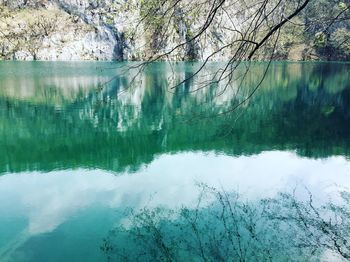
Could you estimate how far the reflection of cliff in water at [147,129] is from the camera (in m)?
21.4

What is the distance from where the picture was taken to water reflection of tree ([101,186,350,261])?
31.0 feet

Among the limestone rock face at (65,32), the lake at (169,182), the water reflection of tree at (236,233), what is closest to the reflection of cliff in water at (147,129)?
the lake at (169,182)

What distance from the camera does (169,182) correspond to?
53.0 feet

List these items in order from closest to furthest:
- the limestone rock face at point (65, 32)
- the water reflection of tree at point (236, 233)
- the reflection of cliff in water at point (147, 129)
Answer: the water reflection of tree at point (236, 233)
the reflection of cliff in water at point (147, 129)
the limestone rock face at point (65, 32)

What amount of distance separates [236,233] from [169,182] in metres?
6.04

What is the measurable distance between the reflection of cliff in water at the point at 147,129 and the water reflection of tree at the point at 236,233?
3.74 meters

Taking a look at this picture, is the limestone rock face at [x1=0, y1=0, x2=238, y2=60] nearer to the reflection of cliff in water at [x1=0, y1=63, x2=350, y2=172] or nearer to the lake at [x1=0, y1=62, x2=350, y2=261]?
the reflection of cliff in water at [x1=0, y1=63, x2=350, y2=172]

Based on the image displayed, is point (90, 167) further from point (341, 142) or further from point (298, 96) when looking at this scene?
point (298, 96)

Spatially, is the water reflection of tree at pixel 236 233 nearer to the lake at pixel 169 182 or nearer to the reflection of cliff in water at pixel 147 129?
the lake at pixel 169 182

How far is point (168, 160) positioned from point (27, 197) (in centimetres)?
796

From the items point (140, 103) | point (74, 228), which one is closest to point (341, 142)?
point (74, 228)

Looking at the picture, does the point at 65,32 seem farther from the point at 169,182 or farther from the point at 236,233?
the point at 236,233

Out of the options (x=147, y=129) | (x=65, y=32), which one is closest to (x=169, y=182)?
(x=147, y=129)

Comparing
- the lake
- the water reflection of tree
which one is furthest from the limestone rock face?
the water reflection of tree
